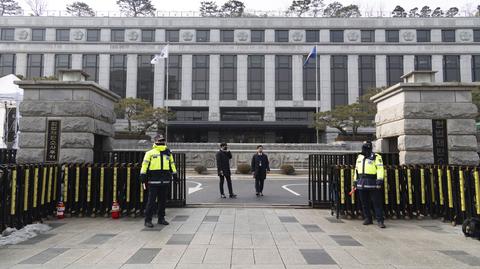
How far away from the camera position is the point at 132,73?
4944 cm

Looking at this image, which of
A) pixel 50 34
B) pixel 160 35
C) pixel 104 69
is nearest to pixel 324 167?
pixel 160 35

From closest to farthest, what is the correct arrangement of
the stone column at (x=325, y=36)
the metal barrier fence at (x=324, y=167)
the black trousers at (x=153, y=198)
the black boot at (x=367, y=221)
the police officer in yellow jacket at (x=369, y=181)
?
the black trousers at (x=153, y=198)
the police officer in yellow jacket at (x=369, y=181)
the black boot at (x=367, y=221)
the metal barrier fence at (x=324, y=167)
the stone column at (x=325, y=36)

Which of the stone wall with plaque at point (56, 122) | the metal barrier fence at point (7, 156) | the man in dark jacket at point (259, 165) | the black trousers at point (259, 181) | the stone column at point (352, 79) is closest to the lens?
the stone wall with plaque at point (56, 122)

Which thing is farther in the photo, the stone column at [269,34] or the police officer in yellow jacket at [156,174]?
the stone column at [269,34]

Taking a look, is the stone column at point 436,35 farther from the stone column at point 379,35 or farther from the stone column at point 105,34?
the stone column at point 105,34

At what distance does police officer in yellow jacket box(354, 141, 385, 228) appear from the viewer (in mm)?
7664

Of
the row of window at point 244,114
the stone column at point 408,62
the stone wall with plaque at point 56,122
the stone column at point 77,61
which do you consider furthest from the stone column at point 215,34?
the stone wall with plaque at point 56,122

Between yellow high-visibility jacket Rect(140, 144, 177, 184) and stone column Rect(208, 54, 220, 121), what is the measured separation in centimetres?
4127

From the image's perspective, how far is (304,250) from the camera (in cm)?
577

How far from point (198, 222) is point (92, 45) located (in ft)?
160

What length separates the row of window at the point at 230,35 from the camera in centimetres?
4984

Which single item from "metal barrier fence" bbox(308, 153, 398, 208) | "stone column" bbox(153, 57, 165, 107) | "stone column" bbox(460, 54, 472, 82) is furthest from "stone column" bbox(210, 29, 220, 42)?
"metal barrier fence" bbox(308, 153, 398, 208)

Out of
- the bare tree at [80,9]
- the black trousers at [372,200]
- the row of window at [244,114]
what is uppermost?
the bare tree at [80,9]

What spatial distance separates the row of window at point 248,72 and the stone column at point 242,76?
0.53 meters
